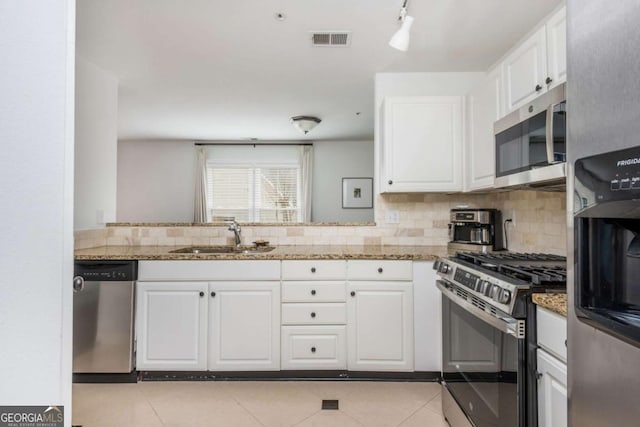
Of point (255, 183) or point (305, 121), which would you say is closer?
point (305, 121)

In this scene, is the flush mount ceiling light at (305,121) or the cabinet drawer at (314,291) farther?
the flush mount ceiling light at (305,121)

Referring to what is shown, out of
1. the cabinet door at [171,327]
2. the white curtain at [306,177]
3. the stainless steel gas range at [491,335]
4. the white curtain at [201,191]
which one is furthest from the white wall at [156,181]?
the stainless steel gas range at [491,335]

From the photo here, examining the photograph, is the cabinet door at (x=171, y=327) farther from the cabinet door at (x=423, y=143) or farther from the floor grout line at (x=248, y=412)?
the cabinet door at (x=423, y=143)

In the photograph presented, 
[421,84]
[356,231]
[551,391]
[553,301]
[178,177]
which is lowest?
[551,391]

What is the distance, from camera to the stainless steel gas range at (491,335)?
1.16 meters

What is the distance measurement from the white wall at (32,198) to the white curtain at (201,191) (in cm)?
501

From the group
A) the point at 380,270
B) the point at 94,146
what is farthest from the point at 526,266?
the point at 94,146

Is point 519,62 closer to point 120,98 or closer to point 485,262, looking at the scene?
point 485,262

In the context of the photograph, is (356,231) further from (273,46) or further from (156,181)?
(156,181)

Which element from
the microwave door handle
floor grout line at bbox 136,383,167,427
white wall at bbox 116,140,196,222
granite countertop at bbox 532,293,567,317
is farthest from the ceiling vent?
white wall at bbox 116,140,196,222

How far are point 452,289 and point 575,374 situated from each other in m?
1.04

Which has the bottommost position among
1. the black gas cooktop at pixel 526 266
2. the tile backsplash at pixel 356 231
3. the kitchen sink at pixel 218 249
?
the kitchen sink at pixel 218 249

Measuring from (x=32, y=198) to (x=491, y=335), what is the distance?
153 centimetres

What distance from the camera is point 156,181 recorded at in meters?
5.64
